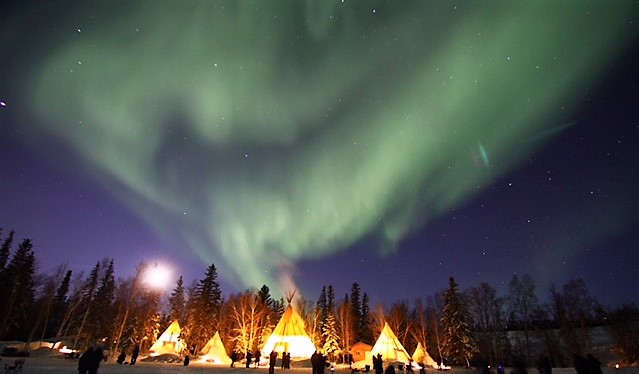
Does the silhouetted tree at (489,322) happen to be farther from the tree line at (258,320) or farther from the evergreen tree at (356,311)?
the evergreen tree at (356,311)

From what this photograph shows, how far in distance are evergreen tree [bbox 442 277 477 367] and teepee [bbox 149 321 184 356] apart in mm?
34459

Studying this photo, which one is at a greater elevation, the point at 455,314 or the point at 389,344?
the point at 455,314

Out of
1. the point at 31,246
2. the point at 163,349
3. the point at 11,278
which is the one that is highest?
the point at 31,246

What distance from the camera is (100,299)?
6325 centimetres

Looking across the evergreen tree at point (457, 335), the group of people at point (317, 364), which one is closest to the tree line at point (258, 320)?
the evergreen tree at point (457, 335)

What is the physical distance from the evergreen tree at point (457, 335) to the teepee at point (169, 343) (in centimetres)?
3446

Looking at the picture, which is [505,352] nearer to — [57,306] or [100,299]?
[100,299]

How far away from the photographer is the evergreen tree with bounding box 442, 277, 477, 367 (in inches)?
1854

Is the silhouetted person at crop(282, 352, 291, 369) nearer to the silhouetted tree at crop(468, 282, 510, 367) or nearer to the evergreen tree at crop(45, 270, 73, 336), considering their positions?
the silhouetted tree at crop(468, 282, 510, 367)

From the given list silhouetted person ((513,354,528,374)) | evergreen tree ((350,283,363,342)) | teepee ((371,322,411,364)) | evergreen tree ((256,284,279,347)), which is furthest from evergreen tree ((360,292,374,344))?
silhouetted person ((513,354,528,374))

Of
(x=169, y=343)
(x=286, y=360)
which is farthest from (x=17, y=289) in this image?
(x=286, y=360)

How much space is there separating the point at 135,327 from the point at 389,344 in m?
37.7

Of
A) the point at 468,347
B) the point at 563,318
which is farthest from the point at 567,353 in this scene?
the point at 468,347

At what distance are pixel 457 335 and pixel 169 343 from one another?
36866 millimetres
